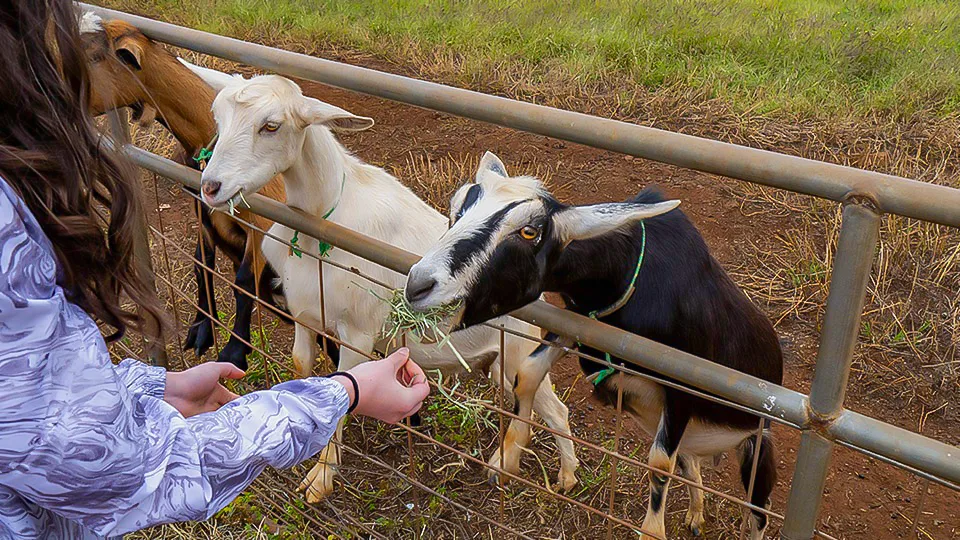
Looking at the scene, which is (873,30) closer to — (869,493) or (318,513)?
(869,493)

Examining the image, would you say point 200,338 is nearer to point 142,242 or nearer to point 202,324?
point 202,324

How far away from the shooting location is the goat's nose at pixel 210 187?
2.64 meters

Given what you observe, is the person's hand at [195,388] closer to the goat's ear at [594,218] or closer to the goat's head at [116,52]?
the goat's ear at [594,218]

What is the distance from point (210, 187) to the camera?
2.65 meters

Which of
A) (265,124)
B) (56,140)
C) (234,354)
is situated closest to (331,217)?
(265,124)

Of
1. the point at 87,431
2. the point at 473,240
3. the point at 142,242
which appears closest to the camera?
the point at 87,431

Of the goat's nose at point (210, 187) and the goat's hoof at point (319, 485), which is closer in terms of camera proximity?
the goat's nose at point (210, 187)

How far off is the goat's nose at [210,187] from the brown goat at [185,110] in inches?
35.8

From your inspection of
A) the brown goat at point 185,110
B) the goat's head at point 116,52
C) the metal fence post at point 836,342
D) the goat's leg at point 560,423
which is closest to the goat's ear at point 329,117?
the brown goat at point 185,110

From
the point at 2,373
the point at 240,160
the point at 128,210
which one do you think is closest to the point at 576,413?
the point at 240,160

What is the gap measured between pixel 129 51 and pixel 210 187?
1334 mm

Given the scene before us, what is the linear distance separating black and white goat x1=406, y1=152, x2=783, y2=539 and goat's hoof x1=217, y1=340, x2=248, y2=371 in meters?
1.56

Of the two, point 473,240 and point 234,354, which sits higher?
point 473,240

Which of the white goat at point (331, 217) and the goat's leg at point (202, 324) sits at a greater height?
the white goat at point (331, 217)
